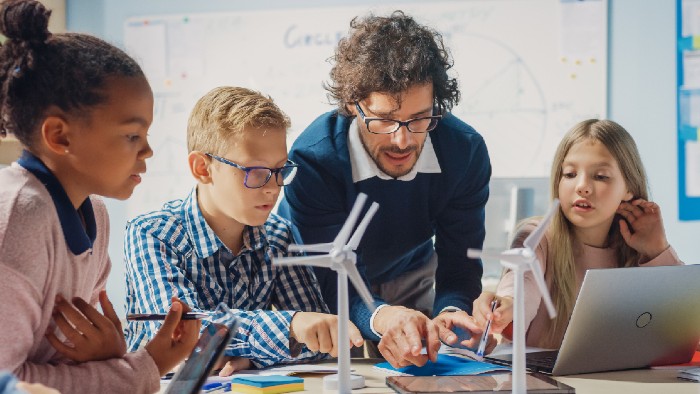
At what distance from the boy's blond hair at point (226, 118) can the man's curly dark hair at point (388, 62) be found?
265mm

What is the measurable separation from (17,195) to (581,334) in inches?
40.1

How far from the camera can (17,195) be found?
1.11m

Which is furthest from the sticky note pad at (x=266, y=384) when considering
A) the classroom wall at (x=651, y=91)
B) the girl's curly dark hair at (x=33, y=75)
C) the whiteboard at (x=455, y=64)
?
the classroom wall at (x=651, y=91)

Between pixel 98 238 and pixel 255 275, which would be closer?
pixel 98 238

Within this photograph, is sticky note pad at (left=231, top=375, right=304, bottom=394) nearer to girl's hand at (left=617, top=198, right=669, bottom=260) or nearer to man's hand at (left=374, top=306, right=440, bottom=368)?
man's hand at (left=374, top=306, right=440, bottom=368)

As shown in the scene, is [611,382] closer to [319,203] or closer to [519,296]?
[519,296]

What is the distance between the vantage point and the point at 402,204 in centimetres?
213

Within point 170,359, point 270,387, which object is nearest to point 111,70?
point 170,359

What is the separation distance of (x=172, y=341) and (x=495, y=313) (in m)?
0.68

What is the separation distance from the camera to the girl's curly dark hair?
47.5 inches

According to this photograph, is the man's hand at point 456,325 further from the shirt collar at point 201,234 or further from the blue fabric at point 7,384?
the blue fabric at point 7,384

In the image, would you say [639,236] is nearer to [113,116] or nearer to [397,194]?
[397,194]

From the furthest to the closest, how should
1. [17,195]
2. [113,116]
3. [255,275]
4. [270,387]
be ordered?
[255,275] → [270,387] → [113,116] → [17,195]

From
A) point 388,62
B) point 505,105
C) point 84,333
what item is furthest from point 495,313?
point 505,105
